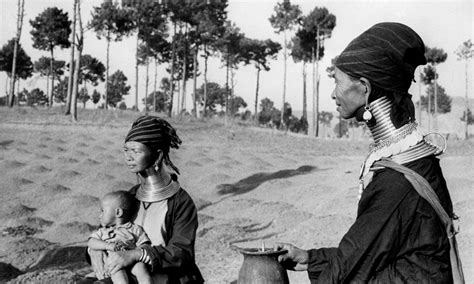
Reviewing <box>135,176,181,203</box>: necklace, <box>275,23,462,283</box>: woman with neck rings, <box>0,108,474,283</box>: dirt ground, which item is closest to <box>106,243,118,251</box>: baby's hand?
<box>135,176,181,203</box>: necklace

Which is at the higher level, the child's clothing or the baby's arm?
the child's clothing

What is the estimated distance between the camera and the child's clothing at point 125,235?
2951 millimetres

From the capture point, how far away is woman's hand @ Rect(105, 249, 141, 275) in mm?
2777

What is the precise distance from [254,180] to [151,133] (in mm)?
13946

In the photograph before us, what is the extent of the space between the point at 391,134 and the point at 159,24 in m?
35.2

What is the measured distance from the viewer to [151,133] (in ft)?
10.6

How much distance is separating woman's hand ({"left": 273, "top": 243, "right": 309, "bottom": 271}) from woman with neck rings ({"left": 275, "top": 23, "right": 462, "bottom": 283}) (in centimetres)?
39

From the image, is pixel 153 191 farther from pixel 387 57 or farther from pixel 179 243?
pixel 387 57

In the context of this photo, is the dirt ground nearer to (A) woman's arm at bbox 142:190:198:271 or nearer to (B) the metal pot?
(A) woman's arm at bbox 142:190:198:271

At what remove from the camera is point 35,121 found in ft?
81.7

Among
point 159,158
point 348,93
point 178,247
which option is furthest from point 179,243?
point 348,93

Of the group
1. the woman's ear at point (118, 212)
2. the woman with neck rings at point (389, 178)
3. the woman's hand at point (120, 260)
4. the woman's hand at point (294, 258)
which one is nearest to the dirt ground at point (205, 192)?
the woman's ear at point (118, 212)

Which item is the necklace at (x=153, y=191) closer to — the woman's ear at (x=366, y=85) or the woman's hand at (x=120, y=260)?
the woman's hand at (x=120, y=260)

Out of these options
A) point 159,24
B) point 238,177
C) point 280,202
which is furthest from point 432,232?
point 159,24
